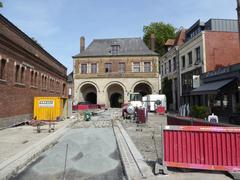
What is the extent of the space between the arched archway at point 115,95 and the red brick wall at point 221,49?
2413cm

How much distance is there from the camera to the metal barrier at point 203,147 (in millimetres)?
5820

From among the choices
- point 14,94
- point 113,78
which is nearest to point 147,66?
point 113,78

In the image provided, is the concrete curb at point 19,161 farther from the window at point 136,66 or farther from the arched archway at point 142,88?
the arched archway at point 142,88

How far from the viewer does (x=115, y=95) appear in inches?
1918

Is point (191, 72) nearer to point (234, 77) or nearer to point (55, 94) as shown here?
point (234, 77)

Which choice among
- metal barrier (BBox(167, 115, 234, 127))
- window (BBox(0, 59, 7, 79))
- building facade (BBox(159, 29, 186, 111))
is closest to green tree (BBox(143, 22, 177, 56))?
building facade (BBox(159, 29, 186, 111))

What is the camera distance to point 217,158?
5.91 meters

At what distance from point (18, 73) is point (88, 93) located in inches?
1168

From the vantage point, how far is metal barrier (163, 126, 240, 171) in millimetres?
5820

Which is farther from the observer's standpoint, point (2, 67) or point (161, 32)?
point (161, 32)

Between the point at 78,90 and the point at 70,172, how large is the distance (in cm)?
3902

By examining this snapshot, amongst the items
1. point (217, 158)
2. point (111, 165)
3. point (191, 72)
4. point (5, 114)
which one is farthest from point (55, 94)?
point (217, 158)

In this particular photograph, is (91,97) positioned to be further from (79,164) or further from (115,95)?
(79,164)

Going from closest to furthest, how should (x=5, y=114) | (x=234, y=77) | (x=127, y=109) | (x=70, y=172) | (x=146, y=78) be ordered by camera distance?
(x=70, y=172)
(x=5, y=114)
(x=234, y=77)
(x=127, y=109)
(x=146, y=78)
